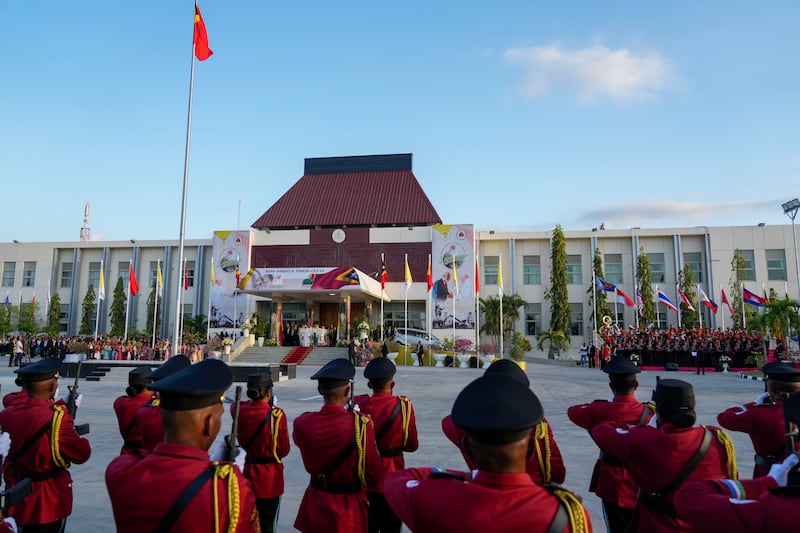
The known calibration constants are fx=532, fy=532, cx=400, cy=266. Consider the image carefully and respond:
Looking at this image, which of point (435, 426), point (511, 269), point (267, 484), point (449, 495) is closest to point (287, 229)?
point (511, 269)

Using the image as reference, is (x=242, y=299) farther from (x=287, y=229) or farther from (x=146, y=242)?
(x=146, y=242)

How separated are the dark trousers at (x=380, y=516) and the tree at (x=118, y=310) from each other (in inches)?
1574

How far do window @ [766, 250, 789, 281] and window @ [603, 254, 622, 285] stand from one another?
30.3 feet

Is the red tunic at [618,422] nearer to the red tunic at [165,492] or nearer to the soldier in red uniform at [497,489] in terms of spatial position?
the soldier in red uniform at [497,489]

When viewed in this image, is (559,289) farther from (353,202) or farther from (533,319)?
(353,202)

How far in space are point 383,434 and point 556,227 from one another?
34.3 meters

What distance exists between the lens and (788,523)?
166cm

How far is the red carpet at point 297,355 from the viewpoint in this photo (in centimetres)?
2769

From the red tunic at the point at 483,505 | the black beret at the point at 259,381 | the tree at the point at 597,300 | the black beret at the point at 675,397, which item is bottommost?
the red tunic at the point at 483,505

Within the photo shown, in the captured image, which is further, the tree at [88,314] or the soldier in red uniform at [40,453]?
the tree at [88,314]

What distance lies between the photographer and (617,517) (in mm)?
3918

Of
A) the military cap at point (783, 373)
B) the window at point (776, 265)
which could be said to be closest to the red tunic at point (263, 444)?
the military cap at point (783, 373)

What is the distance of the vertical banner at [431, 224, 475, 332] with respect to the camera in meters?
33.3

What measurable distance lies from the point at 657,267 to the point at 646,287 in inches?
107
